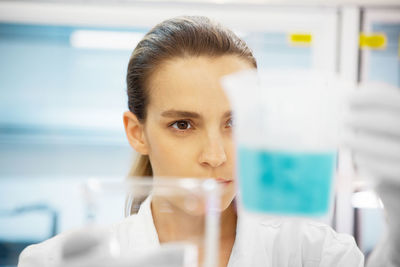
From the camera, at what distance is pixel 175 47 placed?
1061 millimetres

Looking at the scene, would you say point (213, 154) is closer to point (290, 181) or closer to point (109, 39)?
point (290, 181)

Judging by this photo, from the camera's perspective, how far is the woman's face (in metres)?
0.84

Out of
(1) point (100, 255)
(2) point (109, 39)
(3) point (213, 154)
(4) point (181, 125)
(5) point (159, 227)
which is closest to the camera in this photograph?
(1) point (100, 255)

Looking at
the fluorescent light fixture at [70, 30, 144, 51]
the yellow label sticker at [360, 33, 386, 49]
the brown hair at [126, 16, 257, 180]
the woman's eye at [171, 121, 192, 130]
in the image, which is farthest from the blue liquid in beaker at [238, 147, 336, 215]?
the fluorescent light fixture at [70, 30, 144, 51]

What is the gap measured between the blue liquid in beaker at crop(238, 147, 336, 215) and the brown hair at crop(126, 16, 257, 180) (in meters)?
0.53

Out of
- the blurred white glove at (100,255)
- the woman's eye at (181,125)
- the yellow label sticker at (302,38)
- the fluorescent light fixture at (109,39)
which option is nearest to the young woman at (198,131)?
the woman's eye at (181,125)

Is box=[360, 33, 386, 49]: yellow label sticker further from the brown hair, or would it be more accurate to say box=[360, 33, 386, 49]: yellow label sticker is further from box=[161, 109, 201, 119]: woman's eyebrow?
box=[161, 109, 201, 119]: woman's eyebrow

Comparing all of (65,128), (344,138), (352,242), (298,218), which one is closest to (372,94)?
(344,138)

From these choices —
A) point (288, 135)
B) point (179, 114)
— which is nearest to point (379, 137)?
point (288, 135)

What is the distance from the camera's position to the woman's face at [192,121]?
33.2 inches

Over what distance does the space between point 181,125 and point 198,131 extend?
0.21 feet

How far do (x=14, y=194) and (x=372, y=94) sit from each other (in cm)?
375

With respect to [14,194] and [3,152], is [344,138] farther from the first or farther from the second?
[3,152]

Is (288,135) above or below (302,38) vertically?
above
